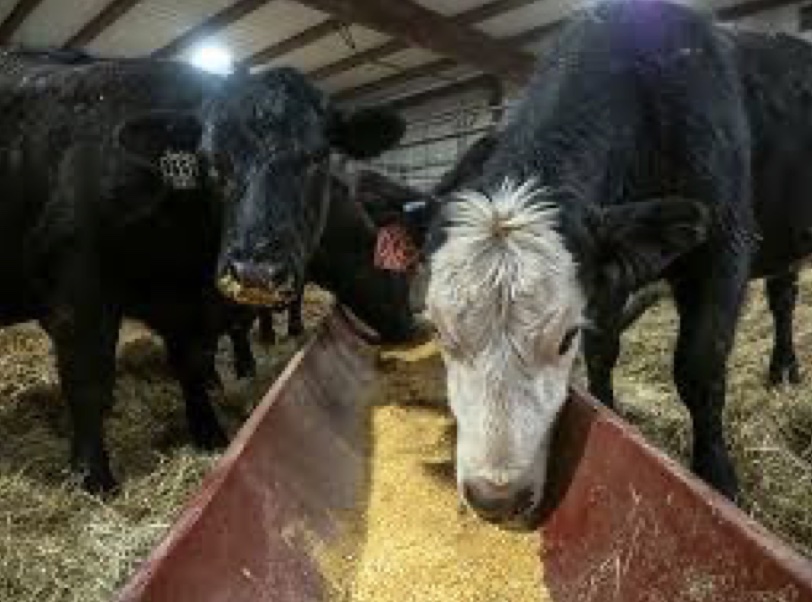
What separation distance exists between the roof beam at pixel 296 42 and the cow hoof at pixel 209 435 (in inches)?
259

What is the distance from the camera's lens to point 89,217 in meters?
3.79

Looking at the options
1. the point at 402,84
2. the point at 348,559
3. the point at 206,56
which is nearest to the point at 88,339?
the point at 348,559

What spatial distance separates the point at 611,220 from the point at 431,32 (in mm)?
6930

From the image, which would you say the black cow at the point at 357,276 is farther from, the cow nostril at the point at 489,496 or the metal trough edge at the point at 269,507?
the cow nostril at the point at 489,496

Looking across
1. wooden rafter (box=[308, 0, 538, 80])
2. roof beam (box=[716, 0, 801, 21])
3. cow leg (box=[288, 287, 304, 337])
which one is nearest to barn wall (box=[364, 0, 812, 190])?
wooden rafter (box=[308, 0, 538, 80])

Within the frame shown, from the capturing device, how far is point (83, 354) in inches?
149

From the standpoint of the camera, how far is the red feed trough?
1.76 metres

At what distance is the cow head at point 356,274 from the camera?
5.67 meters

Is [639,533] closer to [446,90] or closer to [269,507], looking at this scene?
[269,507]

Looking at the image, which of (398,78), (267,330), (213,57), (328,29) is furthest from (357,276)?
(398,78)

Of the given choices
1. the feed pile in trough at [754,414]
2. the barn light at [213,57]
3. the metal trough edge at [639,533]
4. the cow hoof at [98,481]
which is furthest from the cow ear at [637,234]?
the barn light at [213,57]

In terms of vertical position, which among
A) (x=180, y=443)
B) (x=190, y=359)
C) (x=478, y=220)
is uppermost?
(x=478, y=220)

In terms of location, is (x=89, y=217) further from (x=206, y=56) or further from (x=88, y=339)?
(x=206, y=56)

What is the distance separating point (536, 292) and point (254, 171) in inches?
63.9
